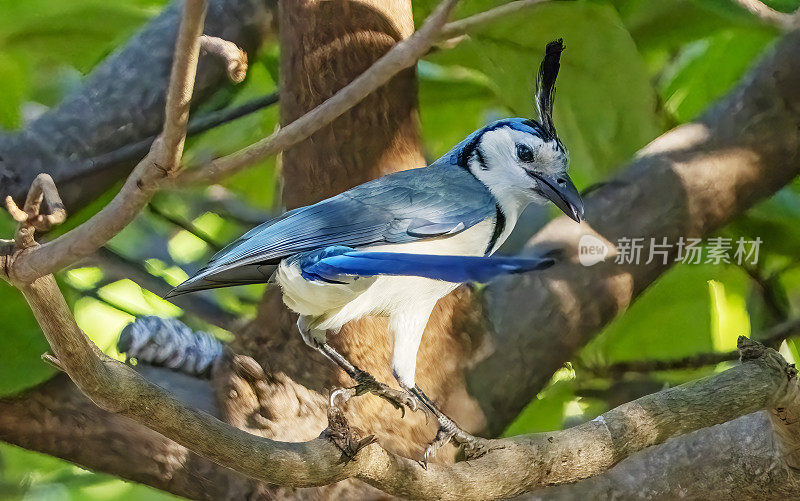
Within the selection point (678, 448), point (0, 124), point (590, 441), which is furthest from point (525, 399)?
point (0, 124)

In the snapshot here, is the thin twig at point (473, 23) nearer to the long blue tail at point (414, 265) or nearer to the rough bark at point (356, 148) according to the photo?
the long blue tail at point (414, 265)

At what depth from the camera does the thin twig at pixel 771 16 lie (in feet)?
3.26

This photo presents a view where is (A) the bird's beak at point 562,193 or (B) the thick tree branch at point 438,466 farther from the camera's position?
(A) the bird's beak at point 562,193

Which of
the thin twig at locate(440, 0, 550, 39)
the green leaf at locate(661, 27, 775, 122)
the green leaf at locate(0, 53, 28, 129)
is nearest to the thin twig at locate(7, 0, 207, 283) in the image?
the thin twig at locate(440, 0, 550, 39)

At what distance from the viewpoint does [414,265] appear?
0.65 meters

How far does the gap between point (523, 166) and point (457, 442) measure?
25cm

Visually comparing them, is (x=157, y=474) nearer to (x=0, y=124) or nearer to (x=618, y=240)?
(x=0, y=124)

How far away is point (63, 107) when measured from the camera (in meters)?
1.03

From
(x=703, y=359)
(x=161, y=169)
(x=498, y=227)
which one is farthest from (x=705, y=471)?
(x=161, y=169)

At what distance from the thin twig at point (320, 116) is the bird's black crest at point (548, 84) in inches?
9.2

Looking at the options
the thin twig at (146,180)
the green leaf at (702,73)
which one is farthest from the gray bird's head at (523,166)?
the green leaf at (702,73)

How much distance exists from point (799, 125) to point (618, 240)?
245 millimetres

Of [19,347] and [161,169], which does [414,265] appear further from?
[19,347]

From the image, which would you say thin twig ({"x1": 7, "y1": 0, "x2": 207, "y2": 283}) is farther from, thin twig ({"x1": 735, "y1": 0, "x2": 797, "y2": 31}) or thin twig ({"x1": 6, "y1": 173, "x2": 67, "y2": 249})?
thin twig ({"x1": 735, "y1": 0, "x2": 797, "y2": 31})
